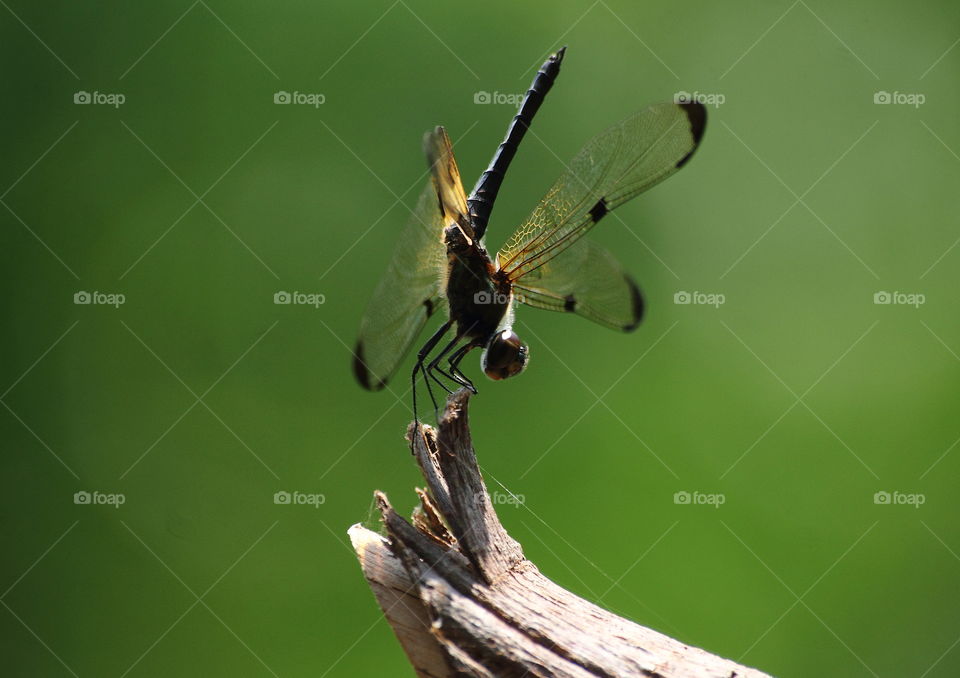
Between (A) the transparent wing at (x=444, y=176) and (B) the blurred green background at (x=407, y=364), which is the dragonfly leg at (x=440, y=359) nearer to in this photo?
(A) the transparent wing at (x=444, y=176)

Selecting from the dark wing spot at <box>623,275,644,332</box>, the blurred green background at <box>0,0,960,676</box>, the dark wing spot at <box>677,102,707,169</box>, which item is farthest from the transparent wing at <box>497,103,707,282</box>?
the blurred green background at <box>0,0,960,676</box>

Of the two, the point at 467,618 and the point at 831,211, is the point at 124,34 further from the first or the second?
the point at 831,211

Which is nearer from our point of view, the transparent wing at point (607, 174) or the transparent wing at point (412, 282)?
the transparent wing at point (412, 282)

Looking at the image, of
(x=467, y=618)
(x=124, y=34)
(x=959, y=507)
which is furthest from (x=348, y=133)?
(x=959, y=507)

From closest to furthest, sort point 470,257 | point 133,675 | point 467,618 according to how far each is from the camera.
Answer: point 467,618
point 470,257
point 133,675

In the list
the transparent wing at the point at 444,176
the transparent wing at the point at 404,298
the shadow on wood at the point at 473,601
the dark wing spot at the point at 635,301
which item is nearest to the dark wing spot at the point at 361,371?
the transparent wing at the point at 404,298

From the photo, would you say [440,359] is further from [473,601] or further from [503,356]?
[473,601]

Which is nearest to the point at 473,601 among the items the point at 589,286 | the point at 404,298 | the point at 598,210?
the point at 404,298
